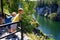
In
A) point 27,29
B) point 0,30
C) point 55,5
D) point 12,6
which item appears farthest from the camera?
point 55,5

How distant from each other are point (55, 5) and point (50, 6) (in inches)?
60.5

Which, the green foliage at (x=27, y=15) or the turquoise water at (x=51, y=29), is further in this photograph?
the turquoise water at (x=51, y=29)

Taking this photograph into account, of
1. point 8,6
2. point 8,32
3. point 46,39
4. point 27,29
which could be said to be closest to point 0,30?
point 8,32

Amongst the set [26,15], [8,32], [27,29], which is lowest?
[27,29]

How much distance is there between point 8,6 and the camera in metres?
13.2

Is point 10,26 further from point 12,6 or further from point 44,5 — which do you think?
point 44,5

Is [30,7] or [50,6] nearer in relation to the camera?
[30,7]

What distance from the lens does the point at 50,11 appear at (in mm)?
51844

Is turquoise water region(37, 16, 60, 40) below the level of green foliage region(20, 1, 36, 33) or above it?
below

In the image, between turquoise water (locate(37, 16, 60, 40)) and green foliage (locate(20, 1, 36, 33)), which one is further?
turquoise water (locate(37, 16, 60, 40))

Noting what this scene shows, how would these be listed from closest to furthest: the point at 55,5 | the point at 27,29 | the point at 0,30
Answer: the point at 0,30
the point at 27,29
the point at 55,5

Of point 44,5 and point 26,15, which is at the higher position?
point 26,15

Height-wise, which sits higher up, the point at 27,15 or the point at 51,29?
the point at 27,15

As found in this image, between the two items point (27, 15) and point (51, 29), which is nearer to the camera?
point (27, 15)
